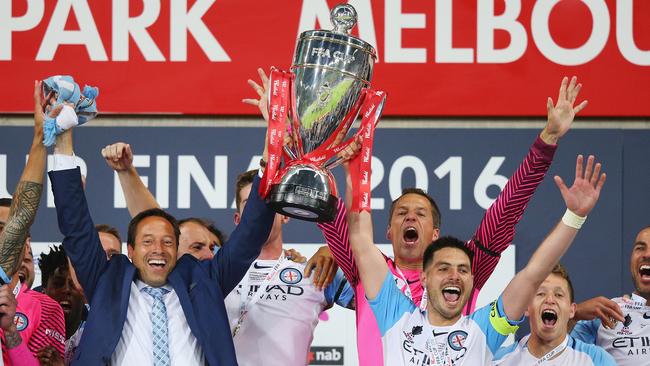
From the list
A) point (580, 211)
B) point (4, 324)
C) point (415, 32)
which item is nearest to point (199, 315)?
point (4, 324)

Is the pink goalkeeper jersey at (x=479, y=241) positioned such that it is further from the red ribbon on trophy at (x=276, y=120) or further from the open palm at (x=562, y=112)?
the red ribbon on trophy at (x=276, y=120)

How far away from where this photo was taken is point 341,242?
3863 millimetres

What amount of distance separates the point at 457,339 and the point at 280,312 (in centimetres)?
87

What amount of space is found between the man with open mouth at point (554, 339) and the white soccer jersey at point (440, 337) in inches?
33.5

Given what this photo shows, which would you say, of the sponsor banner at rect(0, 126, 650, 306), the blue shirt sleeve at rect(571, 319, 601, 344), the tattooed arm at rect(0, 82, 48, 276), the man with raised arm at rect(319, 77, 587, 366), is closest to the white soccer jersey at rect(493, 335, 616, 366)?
the blue shirt sleeve at rect(571, 319, 601, 344)

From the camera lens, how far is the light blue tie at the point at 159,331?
11.8ft

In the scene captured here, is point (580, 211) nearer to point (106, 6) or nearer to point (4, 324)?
point (4, 324)

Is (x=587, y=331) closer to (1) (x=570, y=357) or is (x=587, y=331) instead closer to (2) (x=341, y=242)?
(1) (x=570, y=357)

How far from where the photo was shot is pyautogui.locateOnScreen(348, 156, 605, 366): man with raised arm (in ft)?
11.4

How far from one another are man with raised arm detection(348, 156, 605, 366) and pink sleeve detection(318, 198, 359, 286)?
176 mm

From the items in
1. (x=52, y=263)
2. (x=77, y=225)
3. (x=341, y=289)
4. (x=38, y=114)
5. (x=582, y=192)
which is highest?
(x=38, y=114)

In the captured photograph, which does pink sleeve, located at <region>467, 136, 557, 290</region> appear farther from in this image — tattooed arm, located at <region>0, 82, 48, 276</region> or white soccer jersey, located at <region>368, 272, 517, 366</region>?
tattooed arm, located at <region>0, 82, 48, 276</region>

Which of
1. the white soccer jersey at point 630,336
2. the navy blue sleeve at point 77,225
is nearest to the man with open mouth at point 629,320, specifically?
the white soccer jersey at point 630,336

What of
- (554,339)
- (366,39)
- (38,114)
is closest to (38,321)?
(38,114)
